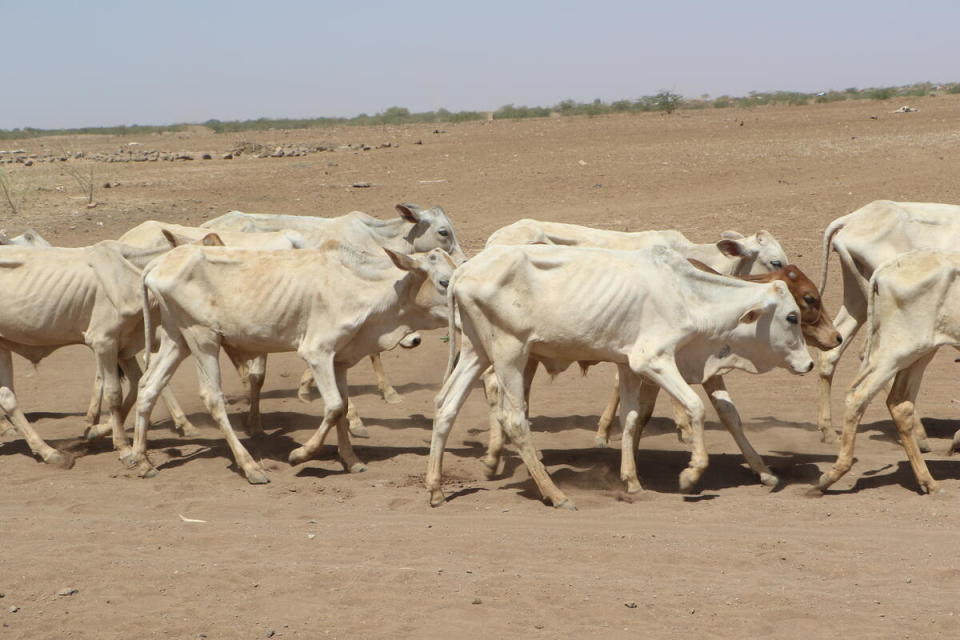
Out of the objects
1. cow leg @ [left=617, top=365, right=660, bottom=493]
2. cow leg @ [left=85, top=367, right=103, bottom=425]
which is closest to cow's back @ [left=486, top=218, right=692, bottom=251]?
cow leg @ [left=617, top=365, right=660, bottom=493]

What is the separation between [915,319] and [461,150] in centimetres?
2169

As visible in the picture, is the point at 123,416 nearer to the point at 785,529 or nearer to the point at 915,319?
the point at 785,529

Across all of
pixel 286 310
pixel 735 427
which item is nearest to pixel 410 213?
pixel 286 310

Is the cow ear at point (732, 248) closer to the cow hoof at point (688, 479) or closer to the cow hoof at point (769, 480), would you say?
the cow hoof at point (769, 480)

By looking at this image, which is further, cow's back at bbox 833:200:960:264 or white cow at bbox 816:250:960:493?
cow's back at bbox 833:200:960:264

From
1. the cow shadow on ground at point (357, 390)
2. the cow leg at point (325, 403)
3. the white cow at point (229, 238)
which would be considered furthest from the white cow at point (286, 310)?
the cow shadow on ground at point (357, 390)

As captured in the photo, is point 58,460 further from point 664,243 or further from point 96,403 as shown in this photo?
point 664,243

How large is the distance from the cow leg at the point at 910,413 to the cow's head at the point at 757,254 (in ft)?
7.57

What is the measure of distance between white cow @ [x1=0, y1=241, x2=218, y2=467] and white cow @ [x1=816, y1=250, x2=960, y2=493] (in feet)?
17.4

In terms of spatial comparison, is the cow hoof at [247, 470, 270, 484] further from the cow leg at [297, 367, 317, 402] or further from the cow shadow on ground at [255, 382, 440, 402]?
the cow shadow on ground at [255, 382, 440, 402]

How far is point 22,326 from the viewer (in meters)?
9.41

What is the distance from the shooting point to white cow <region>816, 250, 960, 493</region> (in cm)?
763

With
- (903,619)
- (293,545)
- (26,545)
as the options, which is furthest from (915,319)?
(26,545)

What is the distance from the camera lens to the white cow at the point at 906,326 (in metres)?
7.63
